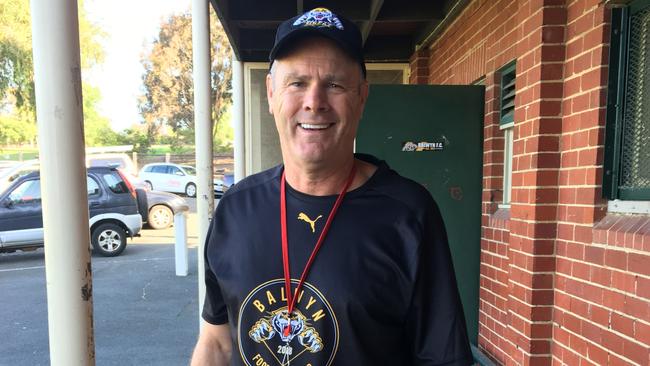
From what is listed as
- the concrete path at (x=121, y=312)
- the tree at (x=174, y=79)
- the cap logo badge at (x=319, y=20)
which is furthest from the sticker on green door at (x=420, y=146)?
the tree at (x=174, y=79)

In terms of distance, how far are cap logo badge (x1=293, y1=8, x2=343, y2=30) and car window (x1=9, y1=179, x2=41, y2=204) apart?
9528 millimetres

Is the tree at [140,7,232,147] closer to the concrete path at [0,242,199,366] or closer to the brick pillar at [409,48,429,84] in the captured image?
the concrete path at [0,242,199,366]

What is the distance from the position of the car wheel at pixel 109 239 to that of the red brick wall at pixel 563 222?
8.50 meters

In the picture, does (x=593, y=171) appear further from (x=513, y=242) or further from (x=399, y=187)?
(x=399, y=187)

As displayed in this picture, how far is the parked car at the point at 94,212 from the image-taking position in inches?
358

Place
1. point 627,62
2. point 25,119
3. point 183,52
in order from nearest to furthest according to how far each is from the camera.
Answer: point 627,62, point 25,119, point 183,52

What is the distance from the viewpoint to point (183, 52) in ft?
87.3

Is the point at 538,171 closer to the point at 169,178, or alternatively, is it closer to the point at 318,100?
the point at 318,100

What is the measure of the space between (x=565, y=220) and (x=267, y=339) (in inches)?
74.8

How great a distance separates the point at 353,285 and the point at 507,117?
2.54 metres

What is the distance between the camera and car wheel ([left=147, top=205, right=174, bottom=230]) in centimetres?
1338

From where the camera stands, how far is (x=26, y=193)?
923 centimetres

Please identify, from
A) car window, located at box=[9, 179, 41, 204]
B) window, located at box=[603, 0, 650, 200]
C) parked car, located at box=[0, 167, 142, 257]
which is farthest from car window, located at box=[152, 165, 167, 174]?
window, located at box=[603, 0, 650, 200]

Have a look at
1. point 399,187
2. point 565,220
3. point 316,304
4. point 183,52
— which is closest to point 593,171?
point 565,220
